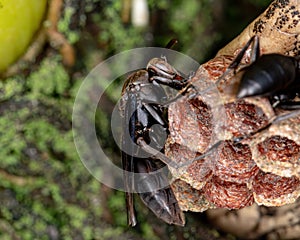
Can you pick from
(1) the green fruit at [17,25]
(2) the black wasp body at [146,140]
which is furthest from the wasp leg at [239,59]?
(1) the green fruit at [17,25]

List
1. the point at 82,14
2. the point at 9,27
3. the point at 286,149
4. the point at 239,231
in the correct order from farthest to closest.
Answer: the point at 239,231 < the point at 82,14 < the point at 9,27 < the point at 286,149

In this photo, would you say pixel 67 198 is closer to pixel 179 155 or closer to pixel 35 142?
pixel 35 142

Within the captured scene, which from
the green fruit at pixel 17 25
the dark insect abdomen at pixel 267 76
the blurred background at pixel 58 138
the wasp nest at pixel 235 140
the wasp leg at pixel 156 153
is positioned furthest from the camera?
the blurred background at pixel 58 138

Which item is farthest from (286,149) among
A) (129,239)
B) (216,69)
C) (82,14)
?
(82,14)

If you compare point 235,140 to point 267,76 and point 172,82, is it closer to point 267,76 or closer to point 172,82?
point 267,76

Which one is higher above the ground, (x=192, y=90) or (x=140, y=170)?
(x=192, y=90)

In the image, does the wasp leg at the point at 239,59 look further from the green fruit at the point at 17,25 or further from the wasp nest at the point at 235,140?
the green fruit at the point at 17,25
